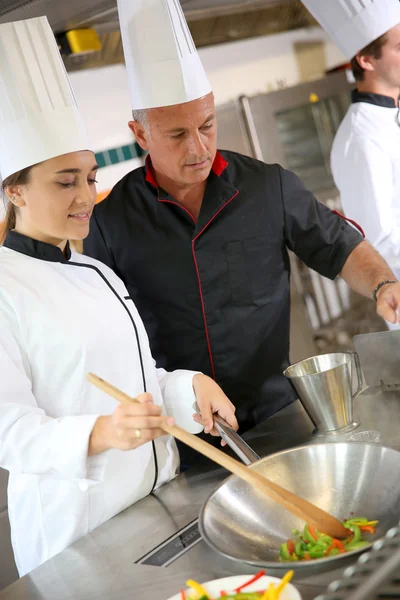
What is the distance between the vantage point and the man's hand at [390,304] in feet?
5.67

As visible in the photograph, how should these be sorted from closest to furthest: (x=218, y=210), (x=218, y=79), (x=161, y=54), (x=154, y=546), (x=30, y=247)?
(x=154, y=546) → (x=30, y=247) → (x=161, y=54) → (x=218, y=210) → (x=218, y=79)

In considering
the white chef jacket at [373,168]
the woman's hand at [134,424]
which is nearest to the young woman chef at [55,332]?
the woman's hand at [134,424]

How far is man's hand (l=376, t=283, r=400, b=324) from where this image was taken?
1.73 metres

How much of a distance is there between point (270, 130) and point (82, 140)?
218 cm

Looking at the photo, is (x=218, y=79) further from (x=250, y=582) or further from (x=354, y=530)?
(x=250, y=582)

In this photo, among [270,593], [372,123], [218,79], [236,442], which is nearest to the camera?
[270,593]

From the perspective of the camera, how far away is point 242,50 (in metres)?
4.23

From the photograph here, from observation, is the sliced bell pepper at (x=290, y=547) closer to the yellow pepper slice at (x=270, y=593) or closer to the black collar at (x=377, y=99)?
the yellow pepper slice at (x=270, y=593)

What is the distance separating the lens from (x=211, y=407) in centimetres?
156

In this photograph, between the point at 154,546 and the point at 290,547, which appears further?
the point at 154,546

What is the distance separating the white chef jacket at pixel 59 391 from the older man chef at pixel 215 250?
0.36m

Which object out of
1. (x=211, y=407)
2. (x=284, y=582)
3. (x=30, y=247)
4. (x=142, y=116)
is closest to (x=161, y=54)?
(x=142, y=116)

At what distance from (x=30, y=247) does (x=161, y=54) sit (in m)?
0.67

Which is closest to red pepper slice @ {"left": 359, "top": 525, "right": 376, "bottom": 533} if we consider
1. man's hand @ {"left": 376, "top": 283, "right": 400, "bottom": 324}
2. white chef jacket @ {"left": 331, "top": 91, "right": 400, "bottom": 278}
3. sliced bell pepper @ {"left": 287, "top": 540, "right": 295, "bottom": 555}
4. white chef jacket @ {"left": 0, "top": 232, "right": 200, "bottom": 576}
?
sliced bell pepper @ {"left": 287, "top": 540, "right": 295, "bottom": 555}
